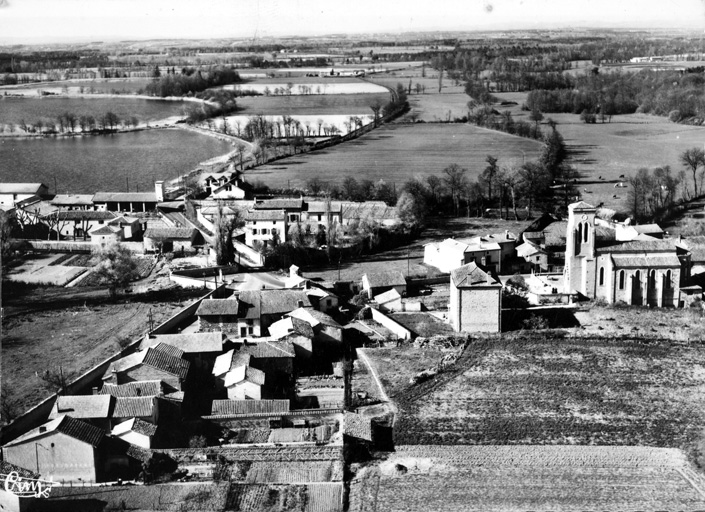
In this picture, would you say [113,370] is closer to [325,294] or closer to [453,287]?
[325,294]

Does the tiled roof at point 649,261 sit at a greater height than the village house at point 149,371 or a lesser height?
greater

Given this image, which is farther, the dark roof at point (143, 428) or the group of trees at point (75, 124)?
the group of trees at point (75, 124)

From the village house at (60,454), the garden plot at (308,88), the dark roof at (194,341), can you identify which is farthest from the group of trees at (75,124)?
the village house at (60,454)

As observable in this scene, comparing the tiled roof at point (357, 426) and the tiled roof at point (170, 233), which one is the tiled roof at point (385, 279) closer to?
the tiled roof at point (170, 233)

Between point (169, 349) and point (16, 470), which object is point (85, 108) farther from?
point (16, 470)

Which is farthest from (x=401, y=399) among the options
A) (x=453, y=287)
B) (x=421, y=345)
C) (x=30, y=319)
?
(x=30, y=319)

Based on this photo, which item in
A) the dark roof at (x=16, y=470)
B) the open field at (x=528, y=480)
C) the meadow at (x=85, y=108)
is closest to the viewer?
the open field at (x=528, y=480)

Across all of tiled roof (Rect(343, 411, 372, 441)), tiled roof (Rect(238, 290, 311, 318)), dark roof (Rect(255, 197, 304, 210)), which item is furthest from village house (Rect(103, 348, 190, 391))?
dark roof (Rect(255, 197, 304, 210))
